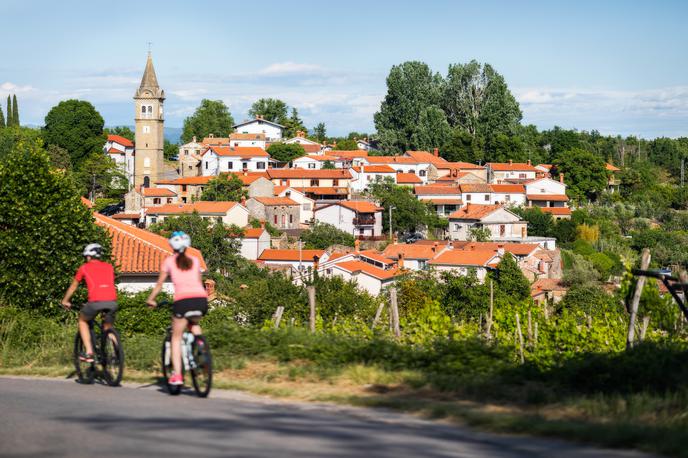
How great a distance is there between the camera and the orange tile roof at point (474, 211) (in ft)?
274

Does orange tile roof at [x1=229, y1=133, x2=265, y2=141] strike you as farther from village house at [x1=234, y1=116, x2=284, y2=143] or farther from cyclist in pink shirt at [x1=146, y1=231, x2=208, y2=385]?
cyclist in pink shirt at [x1=146, y1=231, x2=208, y2=385]

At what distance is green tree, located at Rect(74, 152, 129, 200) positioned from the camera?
9625cm

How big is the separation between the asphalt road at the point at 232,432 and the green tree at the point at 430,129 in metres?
107

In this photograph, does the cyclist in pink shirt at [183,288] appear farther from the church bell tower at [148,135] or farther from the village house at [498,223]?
the church bell tower at [148,135]

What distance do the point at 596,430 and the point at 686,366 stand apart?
2024 mm

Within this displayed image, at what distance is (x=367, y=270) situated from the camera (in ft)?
201

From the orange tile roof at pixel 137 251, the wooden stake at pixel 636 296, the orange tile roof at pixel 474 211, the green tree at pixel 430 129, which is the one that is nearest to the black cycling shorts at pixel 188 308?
the wooden stake at pixel 636 296

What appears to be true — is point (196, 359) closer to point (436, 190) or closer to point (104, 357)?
point (104, 357)

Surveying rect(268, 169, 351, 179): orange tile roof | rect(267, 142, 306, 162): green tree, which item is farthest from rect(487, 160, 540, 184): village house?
rect(267, 142, 306, 162): green tree

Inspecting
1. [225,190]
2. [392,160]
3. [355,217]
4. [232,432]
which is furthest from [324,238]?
[232,432]

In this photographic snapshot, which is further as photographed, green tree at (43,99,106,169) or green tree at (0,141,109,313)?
green tree at (43,99,106,169)

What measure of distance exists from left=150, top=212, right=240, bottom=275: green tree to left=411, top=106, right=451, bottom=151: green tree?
165 ft

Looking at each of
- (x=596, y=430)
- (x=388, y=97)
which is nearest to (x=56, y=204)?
(x=596, y=430)

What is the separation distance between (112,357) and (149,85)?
326 ft
